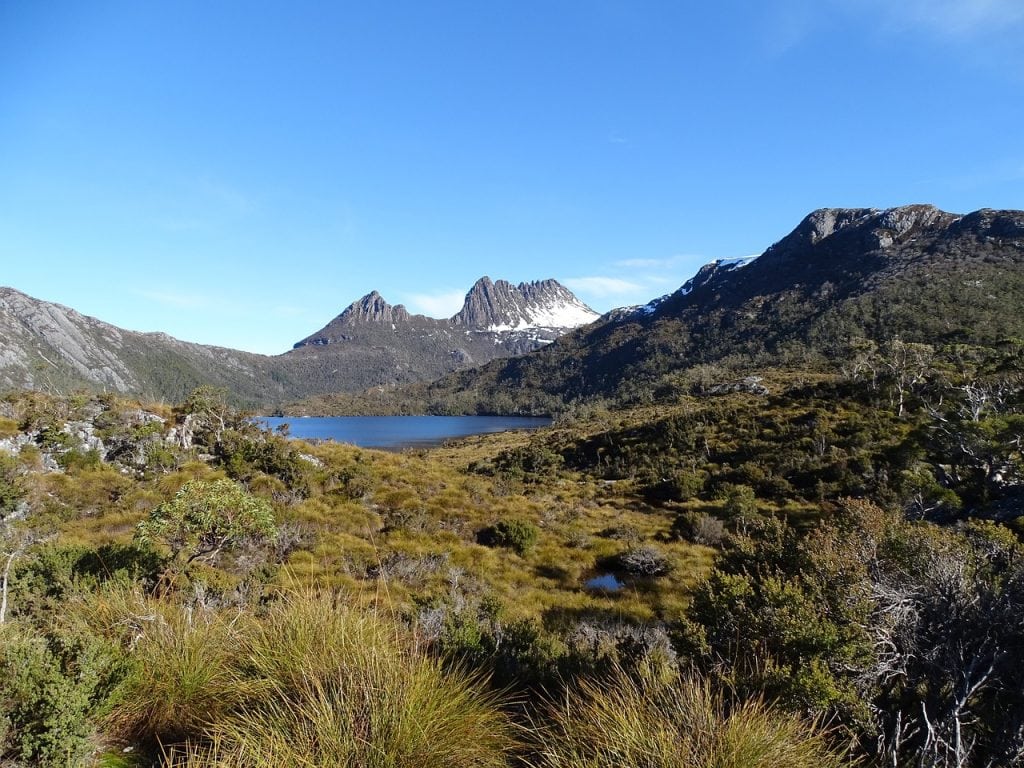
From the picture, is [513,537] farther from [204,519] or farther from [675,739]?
[675,739]

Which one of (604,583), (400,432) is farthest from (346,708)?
(400,432)

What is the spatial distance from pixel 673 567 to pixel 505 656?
10.7 metres

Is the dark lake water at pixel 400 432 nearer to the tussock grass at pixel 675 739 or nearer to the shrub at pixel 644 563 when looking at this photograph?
A: the shrub at pixel 644 563

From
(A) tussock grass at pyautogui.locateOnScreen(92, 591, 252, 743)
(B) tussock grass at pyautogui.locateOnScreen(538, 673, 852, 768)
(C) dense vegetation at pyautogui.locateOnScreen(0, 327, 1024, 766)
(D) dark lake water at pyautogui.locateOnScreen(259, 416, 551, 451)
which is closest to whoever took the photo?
(B) tussock grass at pyautogui.locateOnScreen(538, 673, 852, 768)

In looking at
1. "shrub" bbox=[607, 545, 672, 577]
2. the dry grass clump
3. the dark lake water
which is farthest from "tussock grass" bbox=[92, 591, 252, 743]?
the dark lake water

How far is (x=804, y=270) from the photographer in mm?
158125

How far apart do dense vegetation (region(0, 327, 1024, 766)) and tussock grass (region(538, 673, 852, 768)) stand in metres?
0.02

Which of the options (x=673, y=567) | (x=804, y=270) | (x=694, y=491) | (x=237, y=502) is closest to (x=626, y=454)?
(x=694, y=491)

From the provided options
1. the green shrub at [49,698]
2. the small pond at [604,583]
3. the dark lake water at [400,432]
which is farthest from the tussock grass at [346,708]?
the dark lake water at [400,432]

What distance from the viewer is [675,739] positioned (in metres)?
2.98

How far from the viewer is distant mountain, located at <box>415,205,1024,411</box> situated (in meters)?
83.4

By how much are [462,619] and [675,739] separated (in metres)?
4.45

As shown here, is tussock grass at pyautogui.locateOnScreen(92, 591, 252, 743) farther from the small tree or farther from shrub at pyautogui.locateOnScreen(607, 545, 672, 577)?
shrub at pyautogui.locateOnScreen(607, 545, 672, 577)

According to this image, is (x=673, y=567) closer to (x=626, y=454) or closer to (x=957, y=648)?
(x=957, y=648)
